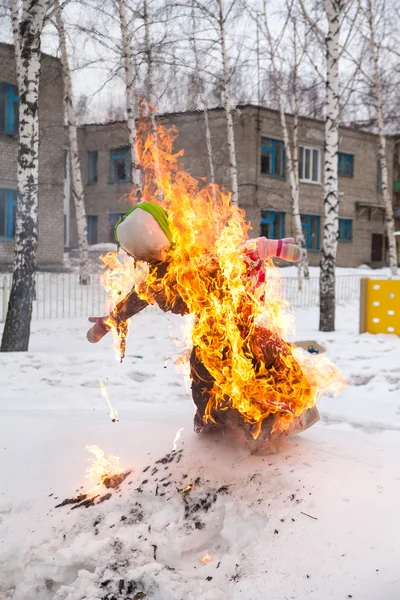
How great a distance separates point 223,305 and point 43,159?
17205 millimetres

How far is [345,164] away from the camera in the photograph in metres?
28.1

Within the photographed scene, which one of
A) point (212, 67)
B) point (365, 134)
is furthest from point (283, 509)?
point (365, 134)

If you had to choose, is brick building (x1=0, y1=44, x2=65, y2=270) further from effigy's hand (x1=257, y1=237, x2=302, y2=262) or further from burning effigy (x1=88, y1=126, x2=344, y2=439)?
effigy's hand (x1=257, y1=237, x2=302, y2=262)

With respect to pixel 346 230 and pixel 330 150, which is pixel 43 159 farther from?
pixel 346 230

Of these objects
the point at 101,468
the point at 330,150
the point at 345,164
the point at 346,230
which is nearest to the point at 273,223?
the point at 346,230

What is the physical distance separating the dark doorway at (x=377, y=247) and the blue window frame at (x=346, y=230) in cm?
228

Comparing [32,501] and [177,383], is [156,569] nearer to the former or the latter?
[32,501]

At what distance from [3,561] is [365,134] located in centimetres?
2878

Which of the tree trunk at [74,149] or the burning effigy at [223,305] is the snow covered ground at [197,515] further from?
the tree trunk at [74,149]

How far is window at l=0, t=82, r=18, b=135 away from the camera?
18312 millimetres

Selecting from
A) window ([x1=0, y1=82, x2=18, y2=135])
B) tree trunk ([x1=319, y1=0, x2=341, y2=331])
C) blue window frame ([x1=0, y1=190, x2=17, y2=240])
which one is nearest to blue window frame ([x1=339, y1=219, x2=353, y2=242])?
blue window frame ([x1=0, y1=190, x2=17, y2=240])

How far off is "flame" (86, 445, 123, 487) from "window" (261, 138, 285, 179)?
22022 mm

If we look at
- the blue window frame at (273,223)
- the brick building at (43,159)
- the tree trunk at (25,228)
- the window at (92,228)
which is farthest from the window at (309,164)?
the tree trunk at (25,228)

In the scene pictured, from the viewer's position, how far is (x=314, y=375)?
3.81 metres
